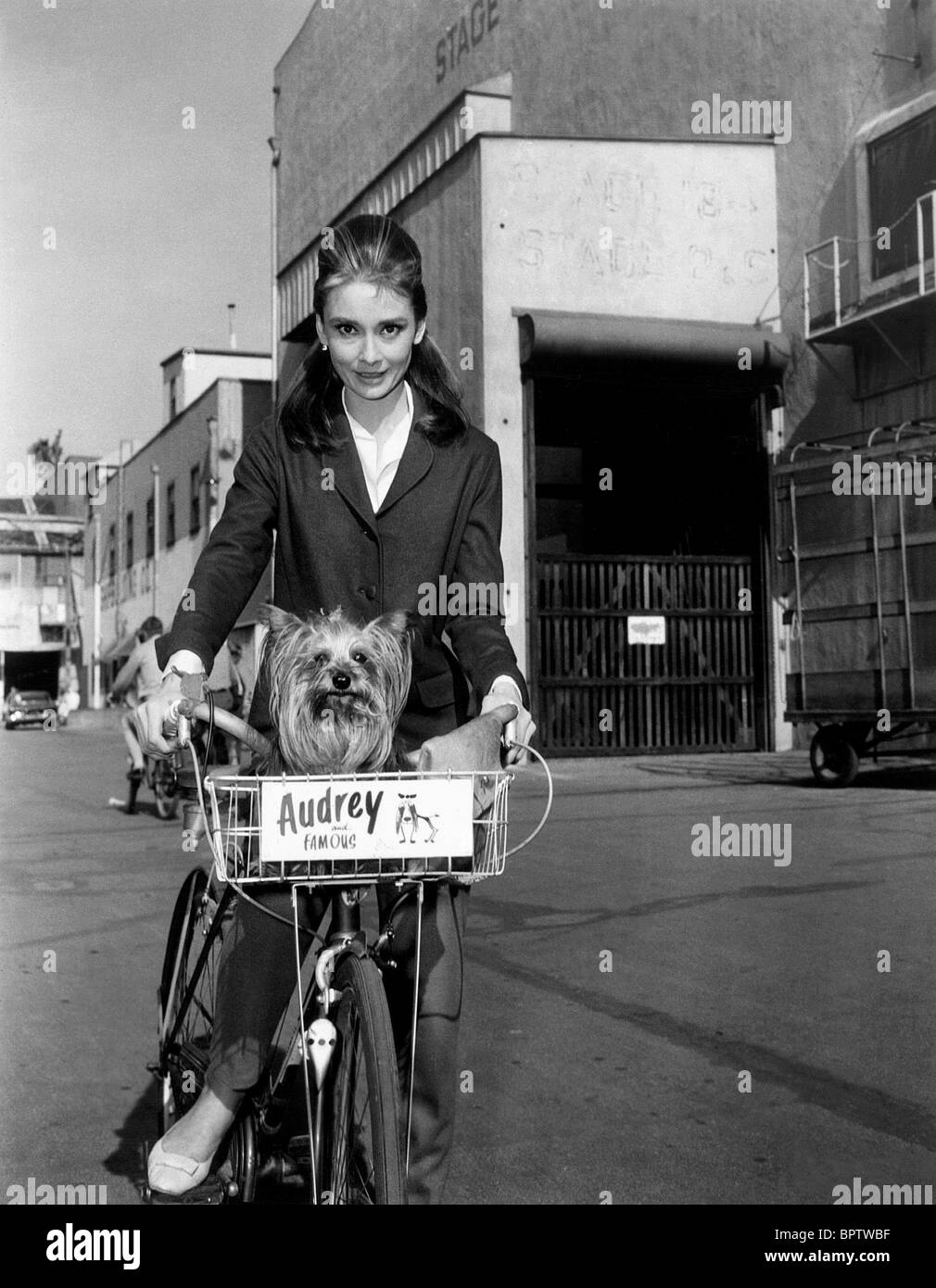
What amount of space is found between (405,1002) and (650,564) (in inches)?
700

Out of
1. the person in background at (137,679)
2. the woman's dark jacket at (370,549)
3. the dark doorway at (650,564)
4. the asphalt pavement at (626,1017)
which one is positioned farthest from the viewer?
the dark doorway at (650,564)

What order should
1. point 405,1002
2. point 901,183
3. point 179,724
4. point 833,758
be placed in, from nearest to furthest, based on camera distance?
1. point 179,724
2. point 405,1002
3. point 833,758
4. point 901,183

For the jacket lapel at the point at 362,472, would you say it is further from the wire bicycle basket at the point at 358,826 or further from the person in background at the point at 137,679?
the person in background at the point at 137,679

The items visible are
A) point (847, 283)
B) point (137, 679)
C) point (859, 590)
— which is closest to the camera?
point (137, 679)

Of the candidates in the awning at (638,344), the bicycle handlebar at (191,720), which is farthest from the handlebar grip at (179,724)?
the awning at (638,344)

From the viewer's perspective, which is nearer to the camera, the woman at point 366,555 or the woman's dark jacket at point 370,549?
the woman at point 366,555

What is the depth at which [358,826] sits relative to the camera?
2383 mm

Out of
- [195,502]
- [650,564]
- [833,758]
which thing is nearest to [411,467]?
[833,758]

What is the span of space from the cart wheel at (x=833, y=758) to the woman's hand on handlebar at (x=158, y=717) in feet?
39.5

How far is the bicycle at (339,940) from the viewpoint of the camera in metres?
2.35

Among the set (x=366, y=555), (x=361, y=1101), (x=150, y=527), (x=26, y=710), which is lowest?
(x=361, y=1101)

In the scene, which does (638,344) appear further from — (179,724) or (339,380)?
(179,724)

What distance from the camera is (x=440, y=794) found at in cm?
240

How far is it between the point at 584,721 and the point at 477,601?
16.9 m
